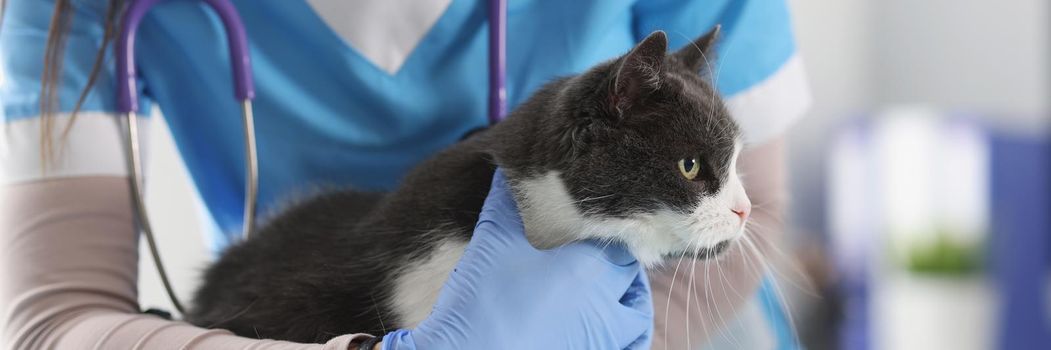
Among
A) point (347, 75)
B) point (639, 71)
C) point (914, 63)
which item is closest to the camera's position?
point (639, 71)

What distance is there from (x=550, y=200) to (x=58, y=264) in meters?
0.41

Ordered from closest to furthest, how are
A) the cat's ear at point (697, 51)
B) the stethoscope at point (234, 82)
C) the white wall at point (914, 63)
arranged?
the cat's ear at point (697, 51), the stethoscope at point (234, 82), the white wall at point (914, 63)

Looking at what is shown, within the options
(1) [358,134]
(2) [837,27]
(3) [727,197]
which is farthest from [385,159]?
(2) [837,27]

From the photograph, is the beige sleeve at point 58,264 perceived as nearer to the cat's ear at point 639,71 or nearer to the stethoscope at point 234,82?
the stethoscope at point 234,82

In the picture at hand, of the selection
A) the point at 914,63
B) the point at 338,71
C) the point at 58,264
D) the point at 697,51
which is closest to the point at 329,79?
the point at 338,71

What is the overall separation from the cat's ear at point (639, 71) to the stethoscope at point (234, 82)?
0.64ft

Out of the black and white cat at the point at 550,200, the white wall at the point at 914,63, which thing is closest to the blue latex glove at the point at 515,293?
the black and white cat at the point at 550,200

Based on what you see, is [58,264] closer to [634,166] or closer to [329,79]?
[329,79]

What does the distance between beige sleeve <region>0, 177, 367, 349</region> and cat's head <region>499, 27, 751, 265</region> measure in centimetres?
32

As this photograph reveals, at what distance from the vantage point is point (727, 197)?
1.90ft

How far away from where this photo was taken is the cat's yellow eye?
0.57 m

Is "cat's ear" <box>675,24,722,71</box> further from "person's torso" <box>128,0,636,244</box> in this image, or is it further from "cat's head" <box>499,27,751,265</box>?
"person's torso" <box>128,0,636,244</box>

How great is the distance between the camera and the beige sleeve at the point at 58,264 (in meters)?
0.71

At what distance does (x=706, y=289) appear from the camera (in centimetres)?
67
